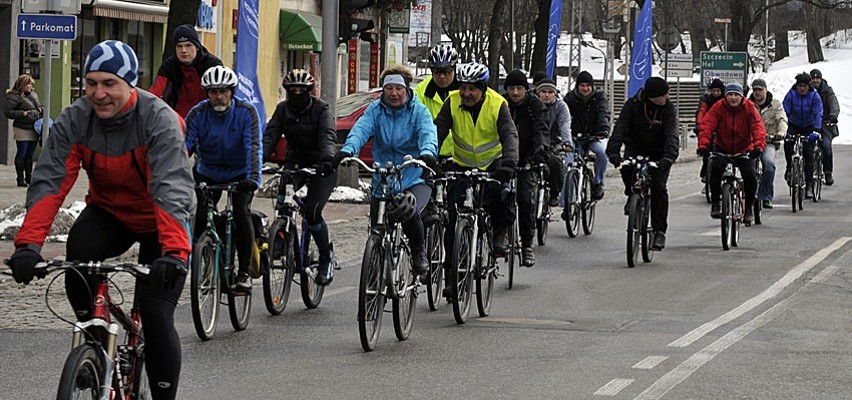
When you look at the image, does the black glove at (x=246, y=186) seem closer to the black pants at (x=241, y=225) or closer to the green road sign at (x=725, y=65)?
the black pants at (x=241, y=225)

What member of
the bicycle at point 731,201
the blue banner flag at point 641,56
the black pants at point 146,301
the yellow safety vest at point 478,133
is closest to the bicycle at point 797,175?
the bicycle at point 731,201

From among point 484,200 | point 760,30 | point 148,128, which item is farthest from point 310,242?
point 760,30

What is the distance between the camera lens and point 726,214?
56.2ft

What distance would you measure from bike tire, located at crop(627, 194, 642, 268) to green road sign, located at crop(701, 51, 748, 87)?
29.7 metres

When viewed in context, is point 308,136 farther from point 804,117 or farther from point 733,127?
point 804,117

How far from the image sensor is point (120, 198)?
6.45 metres

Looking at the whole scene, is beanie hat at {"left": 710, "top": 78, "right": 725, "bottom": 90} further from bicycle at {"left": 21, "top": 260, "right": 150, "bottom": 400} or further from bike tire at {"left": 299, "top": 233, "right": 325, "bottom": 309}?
bicycle at {"left": 21, "top": 260, "right": 150, "bottom": 400}

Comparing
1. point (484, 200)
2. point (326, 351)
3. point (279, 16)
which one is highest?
point (279, 16)

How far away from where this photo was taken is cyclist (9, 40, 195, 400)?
606 centimetres

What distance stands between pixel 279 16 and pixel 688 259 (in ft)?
96.0

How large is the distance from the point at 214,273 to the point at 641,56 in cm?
2393

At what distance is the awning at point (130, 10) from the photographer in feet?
104

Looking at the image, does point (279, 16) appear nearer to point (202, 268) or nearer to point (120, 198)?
point (202, 268)

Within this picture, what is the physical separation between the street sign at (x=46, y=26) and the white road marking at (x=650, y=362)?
1260cm
